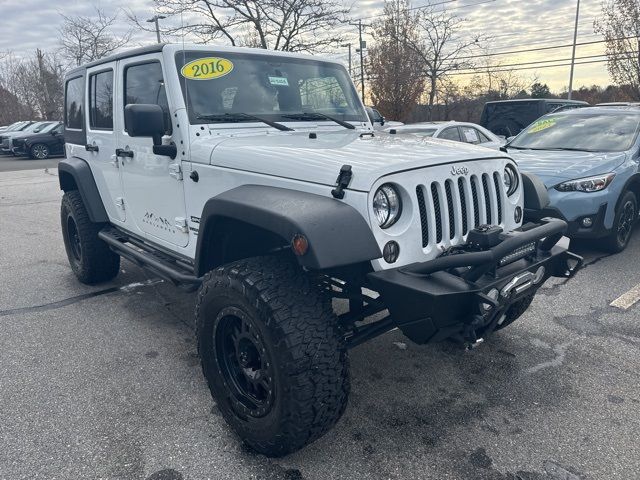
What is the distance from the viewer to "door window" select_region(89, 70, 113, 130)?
166 inches

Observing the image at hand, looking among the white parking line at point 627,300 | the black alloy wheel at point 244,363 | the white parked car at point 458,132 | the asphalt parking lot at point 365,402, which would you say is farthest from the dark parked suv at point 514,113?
the black alloy wheel at point 244,363

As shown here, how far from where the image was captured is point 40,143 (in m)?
21.5

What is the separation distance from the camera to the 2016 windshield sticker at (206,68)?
335cm

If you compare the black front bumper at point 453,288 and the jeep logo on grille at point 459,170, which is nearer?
the black front bumper at point 453,288

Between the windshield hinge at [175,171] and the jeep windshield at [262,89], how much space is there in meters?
0.30

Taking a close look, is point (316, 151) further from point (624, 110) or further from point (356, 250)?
point (624, 110)

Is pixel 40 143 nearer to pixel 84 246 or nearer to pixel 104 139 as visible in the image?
pixel 84 246

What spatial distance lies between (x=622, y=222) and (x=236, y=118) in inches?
187

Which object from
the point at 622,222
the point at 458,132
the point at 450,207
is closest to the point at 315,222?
the point at 450,207

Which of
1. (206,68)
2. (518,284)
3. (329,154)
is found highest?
(206,68)

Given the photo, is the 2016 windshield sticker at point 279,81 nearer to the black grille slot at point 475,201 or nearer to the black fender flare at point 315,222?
the black fender flare at point 315,222

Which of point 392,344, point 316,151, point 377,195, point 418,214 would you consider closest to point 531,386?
point 392,344

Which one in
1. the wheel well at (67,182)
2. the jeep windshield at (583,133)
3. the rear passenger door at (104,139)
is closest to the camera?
the rear passenger door at (104,139)

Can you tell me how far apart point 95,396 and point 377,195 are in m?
2.11
